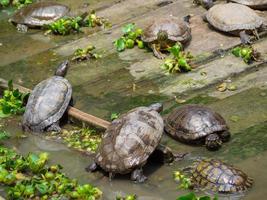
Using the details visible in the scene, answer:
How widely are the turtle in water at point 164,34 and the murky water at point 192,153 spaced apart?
161 centimetres

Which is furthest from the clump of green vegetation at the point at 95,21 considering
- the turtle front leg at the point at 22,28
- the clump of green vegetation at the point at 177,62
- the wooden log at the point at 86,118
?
the wooden log at the point at 86,118

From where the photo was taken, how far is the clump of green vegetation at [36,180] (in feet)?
22.3

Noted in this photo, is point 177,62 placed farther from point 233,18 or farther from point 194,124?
point 194,124

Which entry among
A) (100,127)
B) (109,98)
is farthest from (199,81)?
(100,127)

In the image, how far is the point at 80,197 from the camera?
22.0 feet

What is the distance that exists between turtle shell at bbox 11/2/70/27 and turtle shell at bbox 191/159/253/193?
19.4 feet

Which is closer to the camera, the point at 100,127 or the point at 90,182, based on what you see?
the point at 90,182

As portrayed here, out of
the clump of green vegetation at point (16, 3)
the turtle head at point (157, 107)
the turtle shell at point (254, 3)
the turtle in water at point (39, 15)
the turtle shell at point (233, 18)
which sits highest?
the turtle head at point (157, 107)

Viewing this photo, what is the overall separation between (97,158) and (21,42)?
16.0ft

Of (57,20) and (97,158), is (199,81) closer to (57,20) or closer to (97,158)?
(97,158)

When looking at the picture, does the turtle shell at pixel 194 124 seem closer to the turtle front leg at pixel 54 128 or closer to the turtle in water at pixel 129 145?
the turtle in water at pixel 129 145

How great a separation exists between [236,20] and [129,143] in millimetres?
4121

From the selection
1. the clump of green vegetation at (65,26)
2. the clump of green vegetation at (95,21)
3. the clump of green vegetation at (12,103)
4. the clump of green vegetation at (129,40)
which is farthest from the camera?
the clump of green vegetation at (95,21)

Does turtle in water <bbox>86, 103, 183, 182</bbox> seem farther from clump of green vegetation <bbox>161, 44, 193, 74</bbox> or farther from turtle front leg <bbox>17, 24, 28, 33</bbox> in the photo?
turtle front leg <bbox>17, 24, 28, 33</bbox>
